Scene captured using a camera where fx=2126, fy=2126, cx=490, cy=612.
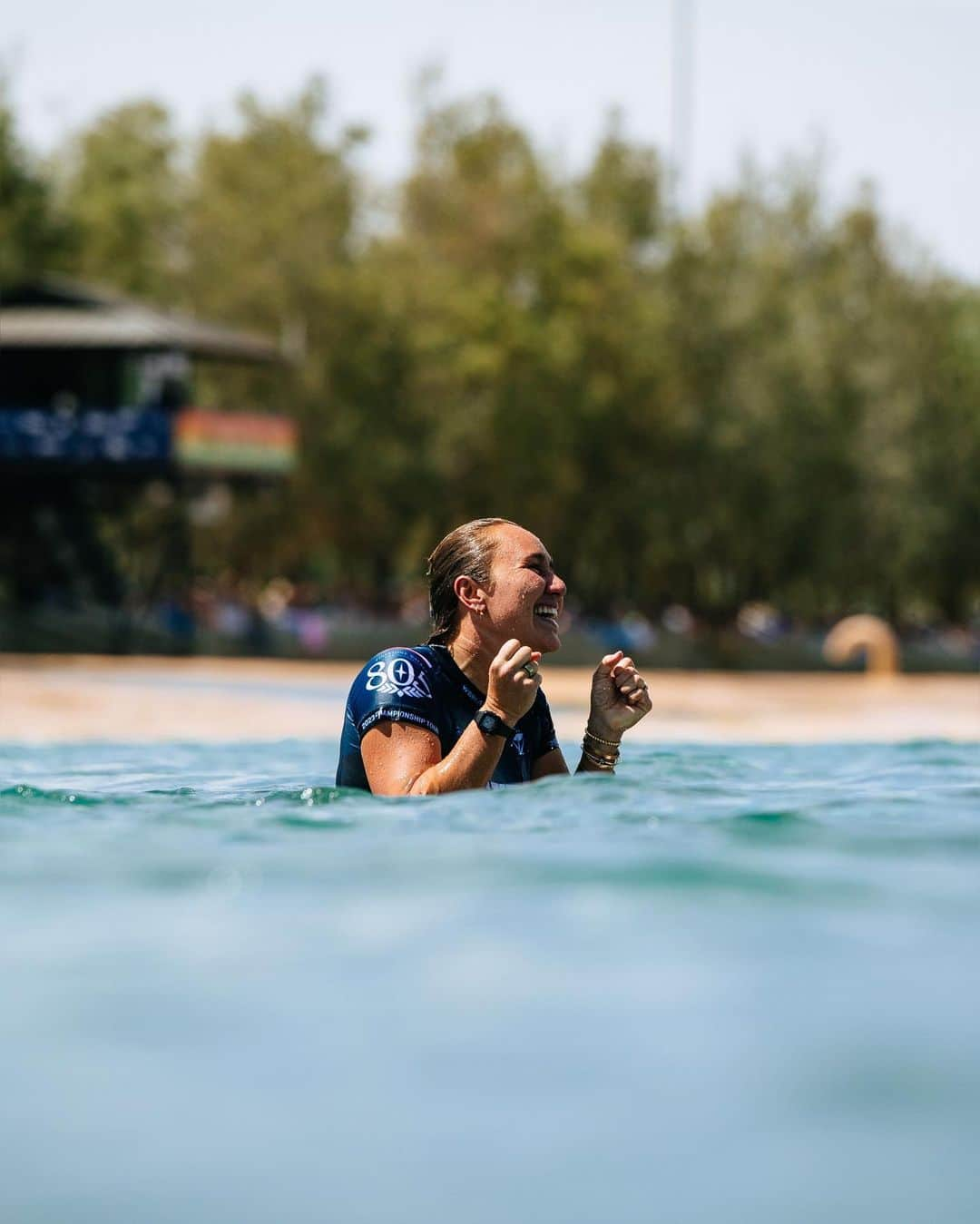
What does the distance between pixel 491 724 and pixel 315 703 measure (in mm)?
18973

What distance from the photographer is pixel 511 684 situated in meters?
5.44

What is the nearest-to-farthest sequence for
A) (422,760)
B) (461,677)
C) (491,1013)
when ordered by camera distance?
(491,1013) → (422,760) → (461,677)

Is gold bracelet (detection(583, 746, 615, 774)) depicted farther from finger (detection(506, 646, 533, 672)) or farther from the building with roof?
the building with roof

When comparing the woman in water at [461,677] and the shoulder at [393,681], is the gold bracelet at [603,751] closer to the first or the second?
the woman in water at [461,677]

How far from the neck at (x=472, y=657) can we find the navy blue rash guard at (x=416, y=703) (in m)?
0.02

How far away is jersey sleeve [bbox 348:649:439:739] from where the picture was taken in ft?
19.2

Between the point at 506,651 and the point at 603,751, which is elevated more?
the point at 506,651

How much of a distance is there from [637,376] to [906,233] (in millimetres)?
11500

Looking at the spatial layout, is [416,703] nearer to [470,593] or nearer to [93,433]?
[470,593]

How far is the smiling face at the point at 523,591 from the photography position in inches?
232

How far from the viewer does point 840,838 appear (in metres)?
5.58

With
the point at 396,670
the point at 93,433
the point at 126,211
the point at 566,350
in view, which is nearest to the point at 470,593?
the point at 396,670

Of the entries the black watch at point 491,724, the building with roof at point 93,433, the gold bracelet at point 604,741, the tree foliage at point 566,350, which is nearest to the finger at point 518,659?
the black watch at point 491,724

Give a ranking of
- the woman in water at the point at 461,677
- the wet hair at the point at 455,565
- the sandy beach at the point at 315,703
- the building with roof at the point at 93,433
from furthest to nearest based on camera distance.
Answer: the building with roof at the point at 93,433
the sandy beach at the point at 315,703
the wet hair at the point at 455,565
the woman in water at the point at 461,677
